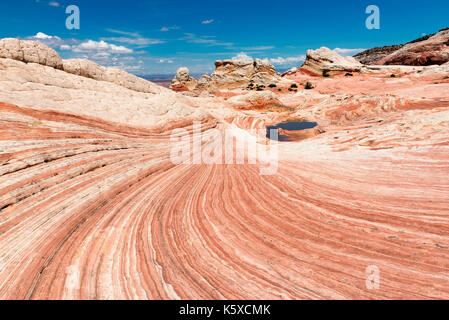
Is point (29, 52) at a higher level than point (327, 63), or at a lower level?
lower

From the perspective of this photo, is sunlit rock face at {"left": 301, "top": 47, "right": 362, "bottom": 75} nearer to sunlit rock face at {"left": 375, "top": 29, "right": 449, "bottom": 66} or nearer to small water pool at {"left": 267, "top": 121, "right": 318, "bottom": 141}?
sunlit rock face at {"left": 375, "top": 29, "right": 449, "bottom": 66}

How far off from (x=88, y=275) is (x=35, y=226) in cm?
184

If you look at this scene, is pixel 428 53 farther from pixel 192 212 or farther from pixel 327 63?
pixel 192 212

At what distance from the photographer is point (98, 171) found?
6.24 meters

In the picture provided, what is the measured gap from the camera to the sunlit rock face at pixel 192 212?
11.0 feet

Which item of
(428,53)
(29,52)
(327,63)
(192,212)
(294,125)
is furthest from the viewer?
(327,63)

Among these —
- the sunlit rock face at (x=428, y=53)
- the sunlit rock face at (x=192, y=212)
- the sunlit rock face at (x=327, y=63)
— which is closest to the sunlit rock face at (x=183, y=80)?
the sunlit rock face at (x=327, y=63)

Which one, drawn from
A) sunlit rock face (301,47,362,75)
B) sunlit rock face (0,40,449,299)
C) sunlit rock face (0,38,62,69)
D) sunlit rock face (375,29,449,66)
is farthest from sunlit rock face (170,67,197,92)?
sunlit rock face (375,29,449,66)

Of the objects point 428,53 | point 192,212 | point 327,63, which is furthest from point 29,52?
point 428,53

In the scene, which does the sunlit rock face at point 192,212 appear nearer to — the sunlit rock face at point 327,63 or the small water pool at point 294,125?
the small water pool at point 294,125

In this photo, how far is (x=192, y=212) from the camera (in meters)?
5.46

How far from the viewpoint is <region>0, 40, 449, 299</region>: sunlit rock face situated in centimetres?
335
